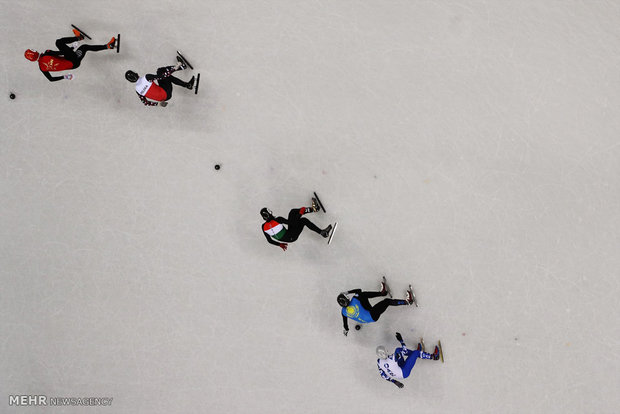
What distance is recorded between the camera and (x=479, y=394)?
588cm

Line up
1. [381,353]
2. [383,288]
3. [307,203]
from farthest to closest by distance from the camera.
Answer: [307,203]
[383,288]
[381,353]

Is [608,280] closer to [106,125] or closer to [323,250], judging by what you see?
[323,250]

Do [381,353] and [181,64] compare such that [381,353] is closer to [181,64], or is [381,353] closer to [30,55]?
[181,64]

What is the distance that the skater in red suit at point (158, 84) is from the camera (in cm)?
557

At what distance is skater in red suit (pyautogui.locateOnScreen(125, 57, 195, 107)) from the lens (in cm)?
557

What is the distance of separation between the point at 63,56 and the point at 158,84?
1.38 meters

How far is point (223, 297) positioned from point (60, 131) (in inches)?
129

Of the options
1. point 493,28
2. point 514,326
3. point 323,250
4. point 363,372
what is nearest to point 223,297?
point 323,250

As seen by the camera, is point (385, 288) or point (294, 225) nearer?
point (294, 225)

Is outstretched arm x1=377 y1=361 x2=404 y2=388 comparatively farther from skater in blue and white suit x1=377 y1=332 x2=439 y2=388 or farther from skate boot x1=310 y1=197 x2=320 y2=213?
skate boot x1=310 y1=197 x2=320 y2=213

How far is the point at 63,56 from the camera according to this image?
593cm

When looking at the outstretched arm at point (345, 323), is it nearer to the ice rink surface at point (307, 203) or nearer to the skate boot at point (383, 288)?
the ice rink surface at point (307, 203)

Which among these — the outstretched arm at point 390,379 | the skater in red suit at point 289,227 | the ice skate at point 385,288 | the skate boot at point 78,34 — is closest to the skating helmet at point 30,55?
the skate boot at point 78,34

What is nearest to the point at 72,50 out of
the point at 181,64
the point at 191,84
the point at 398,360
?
the point at 181,64
